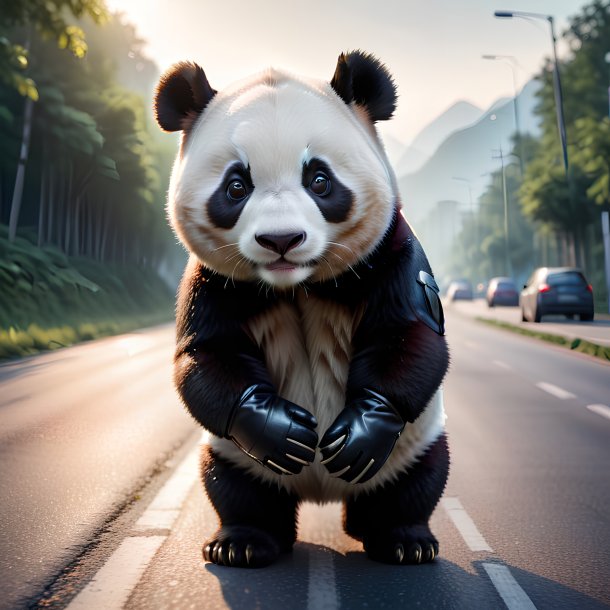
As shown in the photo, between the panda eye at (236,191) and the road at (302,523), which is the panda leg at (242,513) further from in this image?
the panda eye at (236,191)

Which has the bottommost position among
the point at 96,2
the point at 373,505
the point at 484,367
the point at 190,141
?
the point at 484,367

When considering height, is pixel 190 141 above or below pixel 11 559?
above

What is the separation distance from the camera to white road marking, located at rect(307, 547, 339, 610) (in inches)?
141

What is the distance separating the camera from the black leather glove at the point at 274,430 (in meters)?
3.33

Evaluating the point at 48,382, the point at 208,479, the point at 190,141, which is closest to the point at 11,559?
the point at 208,479

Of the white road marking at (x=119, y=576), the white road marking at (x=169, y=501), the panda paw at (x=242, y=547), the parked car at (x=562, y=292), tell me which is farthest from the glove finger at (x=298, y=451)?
the parked car at (x=562, y=292)

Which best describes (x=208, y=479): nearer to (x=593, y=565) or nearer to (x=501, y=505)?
(x=593, y=565)

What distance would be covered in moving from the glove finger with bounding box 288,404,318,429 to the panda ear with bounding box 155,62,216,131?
1.20m

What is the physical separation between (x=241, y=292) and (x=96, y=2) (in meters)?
11.2

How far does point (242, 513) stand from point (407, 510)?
28.1 inches

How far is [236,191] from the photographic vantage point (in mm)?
3211

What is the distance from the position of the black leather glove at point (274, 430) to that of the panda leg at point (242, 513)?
517 millimetres

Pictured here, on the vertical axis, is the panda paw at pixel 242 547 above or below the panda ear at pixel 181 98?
below

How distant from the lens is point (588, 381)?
39.8 ft
